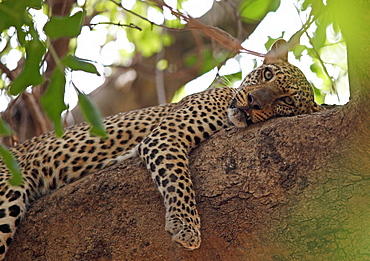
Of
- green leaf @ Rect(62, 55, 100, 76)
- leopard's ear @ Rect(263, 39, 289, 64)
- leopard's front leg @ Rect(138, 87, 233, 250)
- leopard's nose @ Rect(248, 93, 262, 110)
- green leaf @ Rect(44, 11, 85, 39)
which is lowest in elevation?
leopard's front leg @ Rect(138, 87, 233, 250)

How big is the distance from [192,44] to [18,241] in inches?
174

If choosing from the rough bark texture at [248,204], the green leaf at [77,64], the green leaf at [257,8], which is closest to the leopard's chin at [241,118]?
the rough bark texture at [248,204]

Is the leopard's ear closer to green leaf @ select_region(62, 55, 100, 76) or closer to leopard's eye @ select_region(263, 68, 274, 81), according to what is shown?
leopard's eye @ select_region(263, 68, 274, 81)

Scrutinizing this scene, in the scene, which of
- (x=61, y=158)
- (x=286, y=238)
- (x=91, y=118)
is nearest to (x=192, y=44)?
(x=61, y=158)

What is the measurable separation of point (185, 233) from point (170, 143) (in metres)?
1.02

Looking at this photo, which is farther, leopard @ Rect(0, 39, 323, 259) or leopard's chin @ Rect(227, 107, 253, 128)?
leopard's chin @ Rect(227, 107, 253, 128)

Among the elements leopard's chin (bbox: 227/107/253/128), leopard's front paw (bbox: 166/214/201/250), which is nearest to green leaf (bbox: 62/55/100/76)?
leopard's front paw (bbox: 166/214/201/250)

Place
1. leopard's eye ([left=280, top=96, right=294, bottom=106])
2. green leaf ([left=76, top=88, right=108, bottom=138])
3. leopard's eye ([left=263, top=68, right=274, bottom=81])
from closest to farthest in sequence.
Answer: green leaf ([left=76, top=88, right=108, bottom=138]) < leopard's eye ([left=280, top=96, right=294, bottom=106]) < leopard's eye ([left=263, top=68, right=274, bottom=81])

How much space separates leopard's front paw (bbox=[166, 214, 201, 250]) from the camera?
321 centimetres

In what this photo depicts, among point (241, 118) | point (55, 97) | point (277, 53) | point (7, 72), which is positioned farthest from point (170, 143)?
point (55, 97)

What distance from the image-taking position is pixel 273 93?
14.0 ft

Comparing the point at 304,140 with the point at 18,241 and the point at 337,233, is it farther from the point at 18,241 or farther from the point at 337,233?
the point at 18,241

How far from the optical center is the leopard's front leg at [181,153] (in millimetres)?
3344

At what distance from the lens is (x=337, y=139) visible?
3.12 meters
